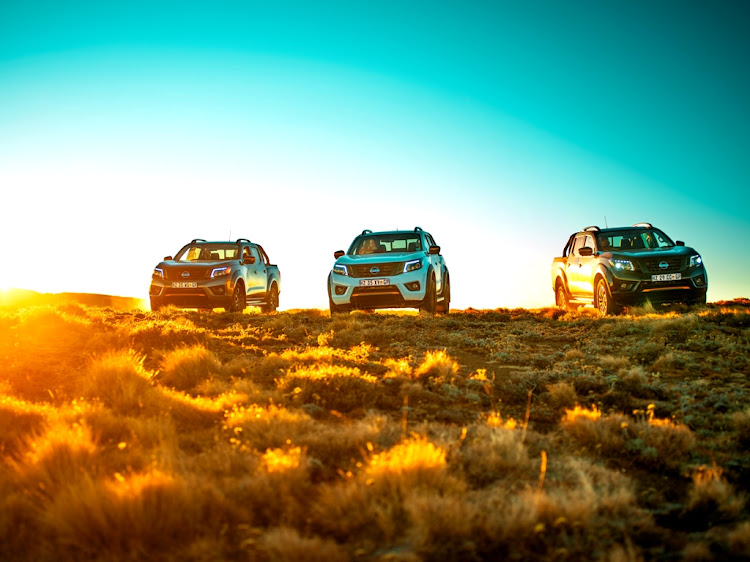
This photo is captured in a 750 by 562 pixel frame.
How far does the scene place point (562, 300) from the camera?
60.1 feet

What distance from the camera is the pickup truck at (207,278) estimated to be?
15875mm

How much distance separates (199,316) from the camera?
1467 centimetres

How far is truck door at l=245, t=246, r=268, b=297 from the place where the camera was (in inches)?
696

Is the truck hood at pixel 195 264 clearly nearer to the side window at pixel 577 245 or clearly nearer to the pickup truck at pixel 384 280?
the pickup truck at pixel 384 280

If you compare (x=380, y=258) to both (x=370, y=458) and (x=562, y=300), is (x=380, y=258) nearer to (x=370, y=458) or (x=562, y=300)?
(x=562, y=300)

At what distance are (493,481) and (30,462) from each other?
337 centimetres

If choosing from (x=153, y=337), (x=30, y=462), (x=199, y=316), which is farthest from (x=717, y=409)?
(x=199, y=316)

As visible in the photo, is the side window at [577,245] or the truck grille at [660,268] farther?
the side window at [577,245]

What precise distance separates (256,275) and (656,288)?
11.3 metres

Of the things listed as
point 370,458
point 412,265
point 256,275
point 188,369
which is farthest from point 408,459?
point 256,275

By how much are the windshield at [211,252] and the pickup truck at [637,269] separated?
992cm

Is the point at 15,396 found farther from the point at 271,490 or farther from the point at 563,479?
the point at 563,479

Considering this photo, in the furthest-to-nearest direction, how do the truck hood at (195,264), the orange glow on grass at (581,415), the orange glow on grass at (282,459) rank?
the truck hood at (195,264) < the orange glow on grass at (581,415) < the orange glow on grass at (282,459)

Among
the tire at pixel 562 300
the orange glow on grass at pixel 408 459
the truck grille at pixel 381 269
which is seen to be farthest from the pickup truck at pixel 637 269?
the orange glow on grass at pixel 408 459
